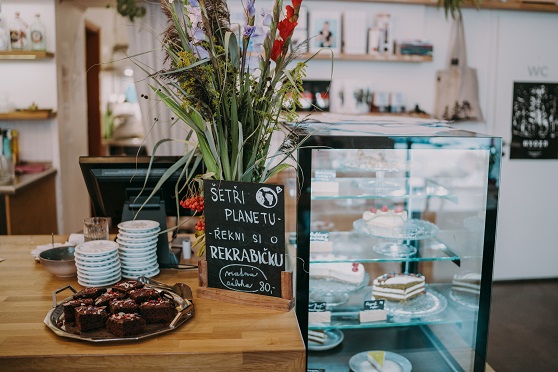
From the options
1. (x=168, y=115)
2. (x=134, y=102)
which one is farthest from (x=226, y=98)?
(x=134, y=102)

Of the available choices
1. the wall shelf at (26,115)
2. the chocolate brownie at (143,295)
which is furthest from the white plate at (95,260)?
the wall shelf at (26,115)

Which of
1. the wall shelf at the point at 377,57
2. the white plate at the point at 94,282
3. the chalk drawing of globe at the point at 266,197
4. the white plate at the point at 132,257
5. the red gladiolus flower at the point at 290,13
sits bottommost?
the white plate at the point at 94,282

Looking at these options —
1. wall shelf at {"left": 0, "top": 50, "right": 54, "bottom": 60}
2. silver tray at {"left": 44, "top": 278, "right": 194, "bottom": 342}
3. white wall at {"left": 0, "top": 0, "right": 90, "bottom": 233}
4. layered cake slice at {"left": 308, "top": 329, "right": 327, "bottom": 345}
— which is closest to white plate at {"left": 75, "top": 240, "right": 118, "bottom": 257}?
silver tray at {"left": 44, "top": 278, "right": 194, "bottom": 342}

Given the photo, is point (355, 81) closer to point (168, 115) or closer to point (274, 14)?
point (168, 115)

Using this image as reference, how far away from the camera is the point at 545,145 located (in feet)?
16.1

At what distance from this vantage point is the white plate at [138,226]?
2.11 m

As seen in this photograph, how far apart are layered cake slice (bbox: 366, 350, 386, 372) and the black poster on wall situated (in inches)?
111

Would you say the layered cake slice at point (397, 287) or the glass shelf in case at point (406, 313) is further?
the layered cake slice at point (397, 287)

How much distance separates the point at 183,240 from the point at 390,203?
2003 mm

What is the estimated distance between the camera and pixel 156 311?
172 centimetres

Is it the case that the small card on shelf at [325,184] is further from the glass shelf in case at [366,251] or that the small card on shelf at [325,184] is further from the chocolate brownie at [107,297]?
the chocolate brownie at [107,297]

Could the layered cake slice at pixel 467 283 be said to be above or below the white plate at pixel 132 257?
below

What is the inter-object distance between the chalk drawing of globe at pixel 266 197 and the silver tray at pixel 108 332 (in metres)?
0.39

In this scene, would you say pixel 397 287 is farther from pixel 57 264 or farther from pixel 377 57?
pixel 377 57
